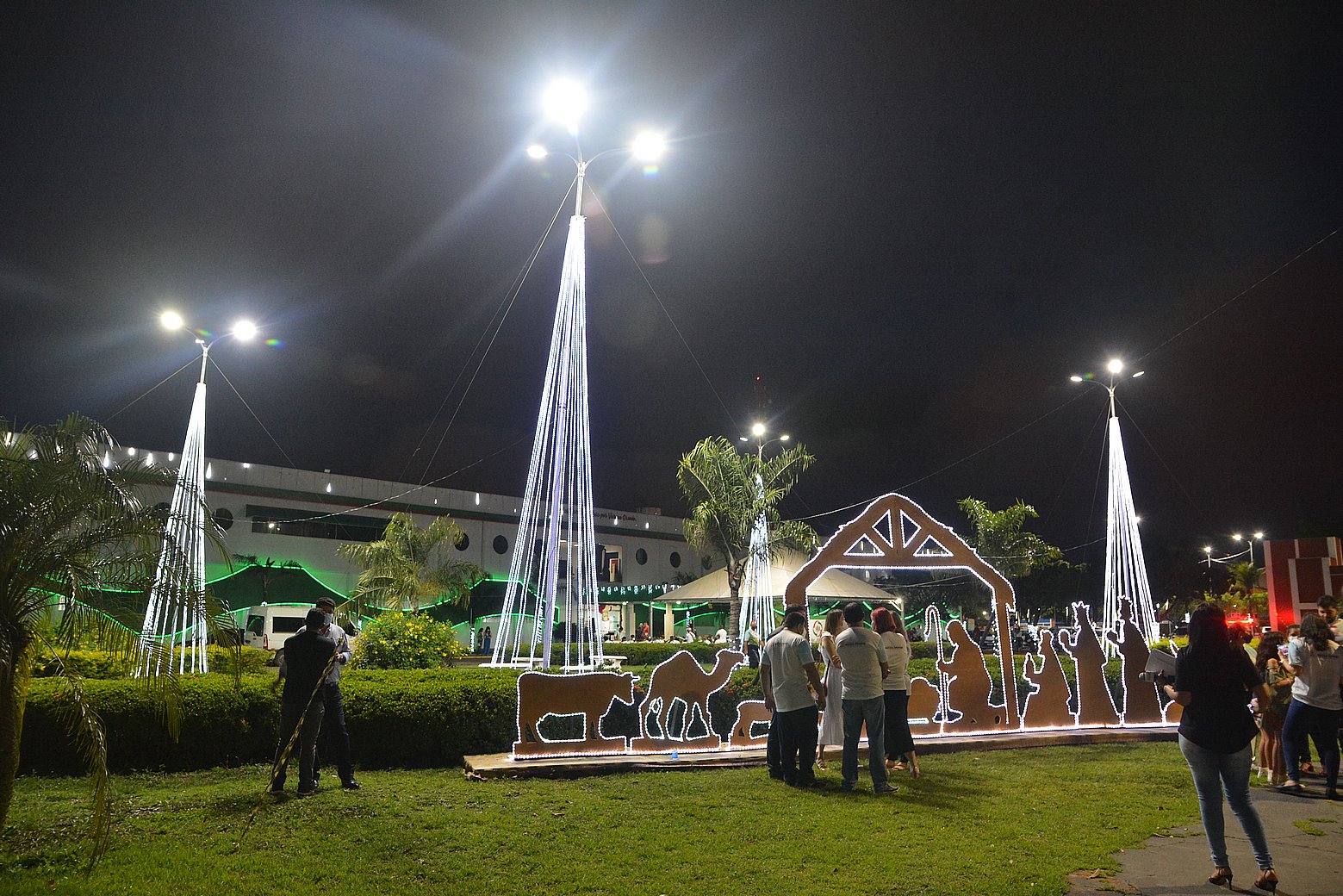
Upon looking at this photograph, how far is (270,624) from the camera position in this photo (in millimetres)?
35156

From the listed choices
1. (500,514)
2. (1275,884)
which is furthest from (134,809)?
(500,514)

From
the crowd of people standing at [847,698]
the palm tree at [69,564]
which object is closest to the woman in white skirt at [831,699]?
the crowd of people standing at [847,698]

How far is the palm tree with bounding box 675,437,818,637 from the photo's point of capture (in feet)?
83.4

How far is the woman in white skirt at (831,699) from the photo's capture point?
9.27m

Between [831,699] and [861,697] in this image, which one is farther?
[831,699]

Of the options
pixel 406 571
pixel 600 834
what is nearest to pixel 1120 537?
pixel 600 834

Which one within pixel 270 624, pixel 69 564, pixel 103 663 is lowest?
pixel 103 663

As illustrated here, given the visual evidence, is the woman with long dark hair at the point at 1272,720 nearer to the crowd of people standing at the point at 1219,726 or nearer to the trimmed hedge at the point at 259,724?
the crowd of people standing at the point at 1219,726

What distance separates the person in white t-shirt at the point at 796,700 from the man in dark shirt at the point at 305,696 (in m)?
4.07

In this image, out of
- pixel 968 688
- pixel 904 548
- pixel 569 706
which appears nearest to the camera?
pixel 569 706

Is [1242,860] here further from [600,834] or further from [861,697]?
[600,834]

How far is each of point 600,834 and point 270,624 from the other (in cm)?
3277

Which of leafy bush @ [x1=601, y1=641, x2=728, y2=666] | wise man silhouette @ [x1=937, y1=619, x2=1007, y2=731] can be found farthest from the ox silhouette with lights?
leafy bush @ [x1=601, y1=641, x2=728, y2=666]

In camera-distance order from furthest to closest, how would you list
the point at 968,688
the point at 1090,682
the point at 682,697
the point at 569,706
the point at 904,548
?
the point at 904,548, the point at 1090,682, the point at 968,688, the point at 682,697, the point at 569,706
